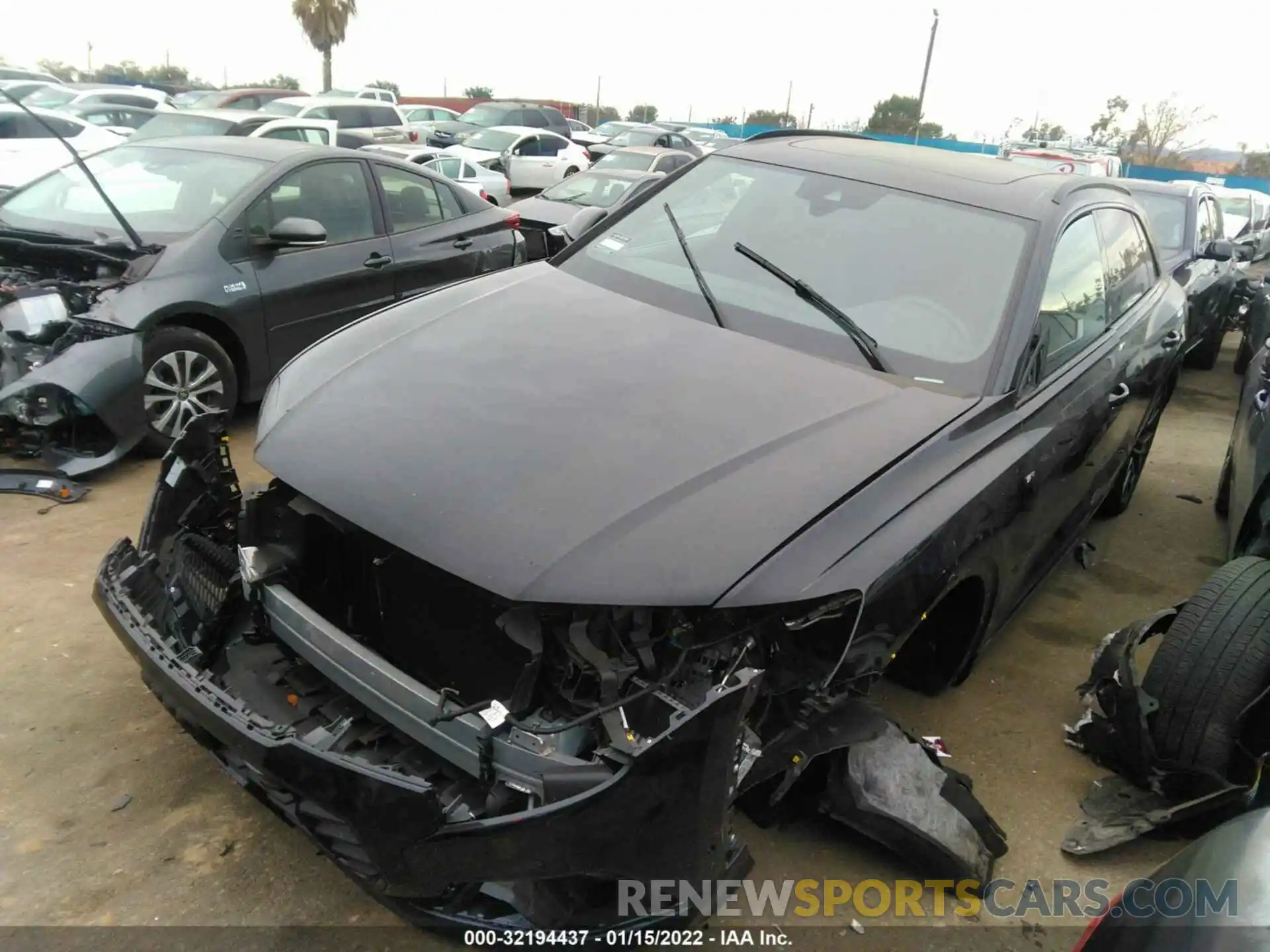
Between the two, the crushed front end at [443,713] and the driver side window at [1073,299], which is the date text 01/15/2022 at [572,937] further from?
the driver side window at [1073,299]

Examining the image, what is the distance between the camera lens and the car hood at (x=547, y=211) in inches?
391

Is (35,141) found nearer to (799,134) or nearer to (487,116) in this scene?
(799,134)

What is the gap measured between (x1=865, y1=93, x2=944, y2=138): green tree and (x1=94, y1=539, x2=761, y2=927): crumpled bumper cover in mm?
→ 47942

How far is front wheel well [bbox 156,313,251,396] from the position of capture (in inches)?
190

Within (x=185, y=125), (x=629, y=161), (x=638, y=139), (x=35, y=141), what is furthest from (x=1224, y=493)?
(x=638, y=139)

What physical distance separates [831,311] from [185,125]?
9018mm

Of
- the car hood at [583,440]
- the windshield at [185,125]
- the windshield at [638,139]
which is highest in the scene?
the windshield at [638,139]

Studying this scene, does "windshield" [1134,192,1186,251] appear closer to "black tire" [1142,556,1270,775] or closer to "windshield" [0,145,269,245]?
"black tire" [1142,556,1270,775]

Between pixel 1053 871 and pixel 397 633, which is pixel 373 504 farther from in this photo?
pixel 1053 871

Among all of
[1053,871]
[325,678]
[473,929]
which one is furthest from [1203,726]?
[325,678]

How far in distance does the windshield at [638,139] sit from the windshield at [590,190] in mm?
10196

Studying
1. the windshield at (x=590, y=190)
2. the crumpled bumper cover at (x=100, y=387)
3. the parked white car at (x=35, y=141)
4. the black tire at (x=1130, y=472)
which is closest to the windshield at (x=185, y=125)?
the parked white car at (x=35, y=141)

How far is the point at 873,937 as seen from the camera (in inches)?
96.8

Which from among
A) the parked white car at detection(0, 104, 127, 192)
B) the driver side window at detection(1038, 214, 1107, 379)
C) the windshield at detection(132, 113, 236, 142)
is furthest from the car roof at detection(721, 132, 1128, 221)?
the parked white car at detection(0, 104, 127, 192)
